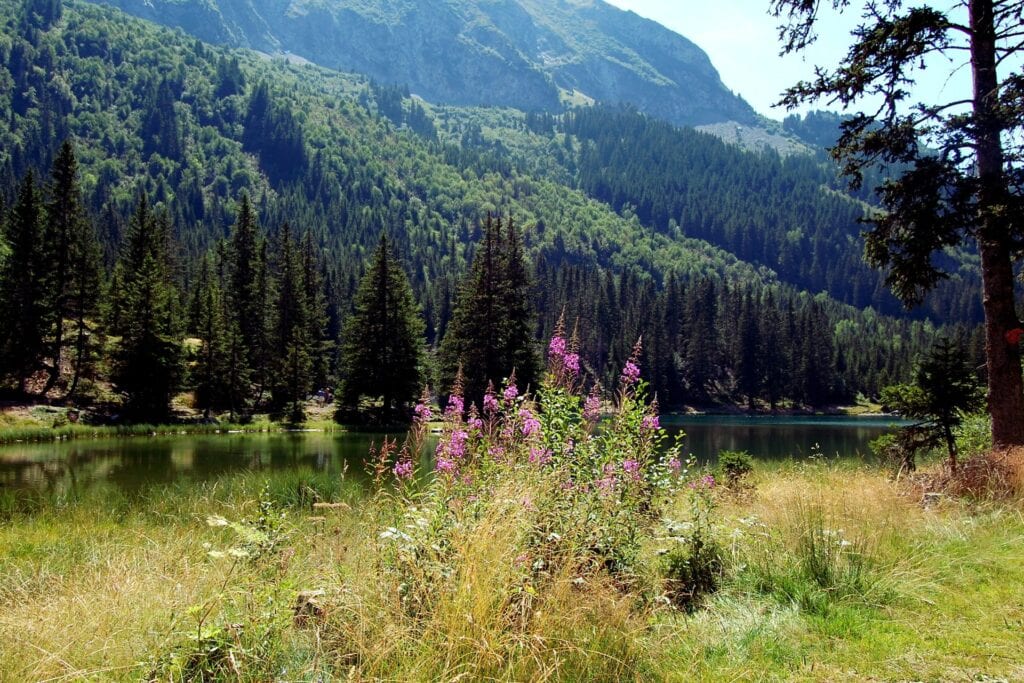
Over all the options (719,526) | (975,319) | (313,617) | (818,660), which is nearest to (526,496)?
(313,617)

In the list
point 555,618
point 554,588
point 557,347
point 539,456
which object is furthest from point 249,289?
point 555,618

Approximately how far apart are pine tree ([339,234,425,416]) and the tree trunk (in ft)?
144

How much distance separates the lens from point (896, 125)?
10.9m

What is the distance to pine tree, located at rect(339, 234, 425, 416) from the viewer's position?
167 feet

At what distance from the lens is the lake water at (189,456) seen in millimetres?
20469

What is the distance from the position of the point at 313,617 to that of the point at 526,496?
1.58 metres

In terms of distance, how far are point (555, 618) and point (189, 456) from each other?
27.9 metres

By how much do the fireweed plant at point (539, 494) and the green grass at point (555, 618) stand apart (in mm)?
140

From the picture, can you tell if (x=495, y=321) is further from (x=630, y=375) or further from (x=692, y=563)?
(x=692, y=563)

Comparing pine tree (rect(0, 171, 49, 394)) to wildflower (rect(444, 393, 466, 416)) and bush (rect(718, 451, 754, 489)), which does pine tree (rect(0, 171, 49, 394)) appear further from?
wildflower (rect(444, 393, 466, 416))

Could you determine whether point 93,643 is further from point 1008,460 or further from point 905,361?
point 905,361

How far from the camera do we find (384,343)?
51531 mm

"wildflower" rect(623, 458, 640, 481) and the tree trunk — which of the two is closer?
"wildflower" rect(623, 458, 640, 481)

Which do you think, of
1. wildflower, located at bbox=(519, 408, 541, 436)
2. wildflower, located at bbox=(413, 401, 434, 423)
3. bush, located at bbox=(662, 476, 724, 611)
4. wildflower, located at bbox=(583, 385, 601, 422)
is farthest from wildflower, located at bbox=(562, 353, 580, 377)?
bush, located at bbox=(662, 476, 724, 611)
